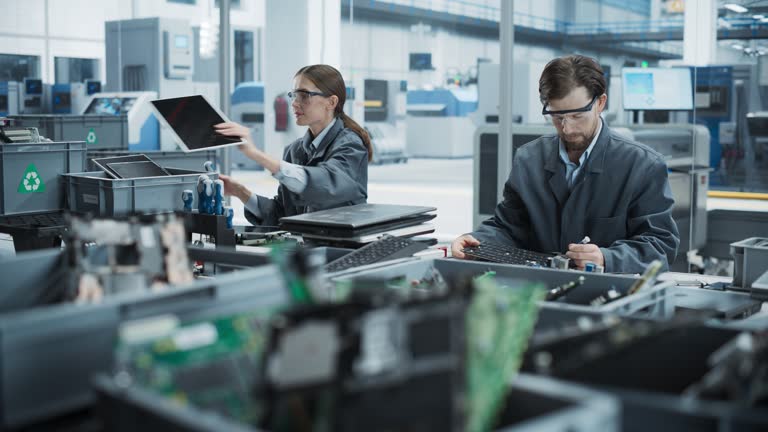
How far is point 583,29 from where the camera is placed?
649cm

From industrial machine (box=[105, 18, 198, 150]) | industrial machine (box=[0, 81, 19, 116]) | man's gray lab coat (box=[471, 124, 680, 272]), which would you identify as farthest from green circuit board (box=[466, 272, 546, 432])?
industrial machine (box=[0, 81, 19, 116])

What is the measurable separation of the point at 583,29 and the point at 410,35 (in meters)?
1.41

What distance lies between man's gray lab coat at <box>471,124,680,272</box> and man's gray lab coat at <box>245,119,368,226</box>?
618mm

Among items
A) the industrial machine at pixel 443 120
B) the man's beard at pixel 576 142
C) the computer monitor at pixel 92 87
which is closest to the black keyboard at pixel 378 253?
the man's beard at pixel 576 142

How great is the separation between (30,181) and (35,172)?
0.04m

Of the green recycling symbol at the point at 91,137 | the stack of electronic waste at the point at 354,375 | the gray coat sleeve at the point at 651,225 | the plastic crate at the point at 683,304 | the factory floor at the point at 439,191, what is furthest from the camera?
the factory floor at the point at 439,191

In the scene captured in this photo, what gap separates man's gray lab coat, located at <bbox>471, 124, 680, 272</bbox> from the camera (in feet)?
8.13

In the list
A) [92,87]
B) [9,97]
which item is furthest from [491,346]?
[92,87]

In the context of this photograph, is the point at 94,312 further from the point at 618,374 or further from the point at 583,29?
the point at 583,29

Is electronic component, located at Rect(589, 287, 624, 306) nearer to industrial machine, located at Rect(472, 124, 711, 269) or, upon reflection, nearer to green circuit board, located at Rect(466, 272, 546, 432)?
green circuit board, located at Rect(466, 272, 546, 432)

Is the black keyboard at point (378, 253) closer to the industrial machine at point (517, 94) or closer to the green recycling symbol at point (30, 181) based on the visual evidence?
the green recycling symbol at point (30, 181)

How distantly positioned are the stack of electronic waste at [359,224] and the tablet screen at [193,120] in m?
0.37

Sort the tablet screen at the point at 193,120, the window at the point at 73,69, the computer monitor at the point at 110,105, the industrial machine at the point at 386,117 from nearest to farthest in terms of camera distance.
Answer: the tablet screen at the point at 193,120
the industrial machine at the point at 386,117
the computer monitor at the point at 110,105
the window at the point at 73,69

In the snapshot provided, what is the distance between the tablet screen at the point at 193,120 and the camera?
2580 millimetres
